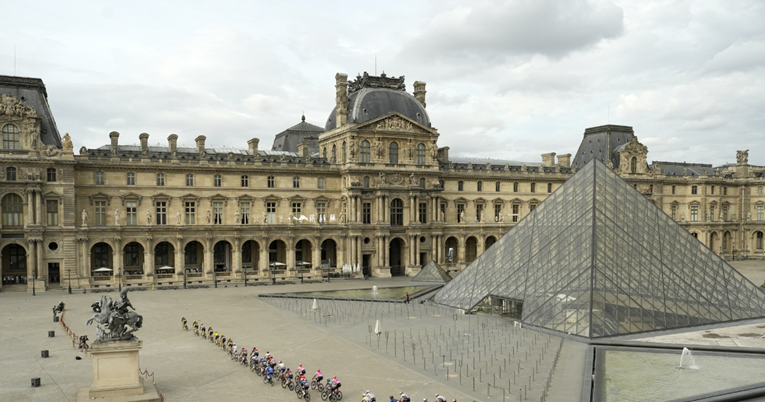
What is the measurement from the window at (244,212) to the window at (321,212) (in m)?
7.05

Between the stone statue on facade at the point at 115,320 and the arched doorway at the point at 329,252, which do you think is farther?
the arched doorway at the point at 329,252

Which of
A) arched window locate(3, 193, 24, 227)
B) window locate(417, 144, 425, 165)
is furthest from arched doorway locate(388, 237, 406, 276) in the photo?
arched window locate(3, 193, 24, 227)

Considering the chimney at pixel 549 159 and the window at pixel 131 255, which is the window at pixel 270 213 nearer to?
the window at pixel 131 255

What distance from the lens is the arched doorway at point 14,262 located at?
52944 millimetres

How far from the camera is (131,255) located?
5800 cm

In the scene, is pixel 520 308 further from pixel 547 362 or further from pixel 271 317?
pixel 271 317

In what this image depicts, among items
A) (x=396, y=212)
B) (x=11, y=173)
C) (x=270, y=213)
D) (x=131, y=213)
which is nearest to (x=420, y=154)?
(x=396, y=212)

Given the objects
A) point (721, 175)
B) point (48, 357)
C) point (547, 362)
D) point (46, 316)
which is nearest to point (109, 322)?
point (48, 357)

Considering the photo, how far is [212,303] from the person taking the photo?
44.3 metres

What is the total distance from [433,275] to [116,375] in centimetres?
3713

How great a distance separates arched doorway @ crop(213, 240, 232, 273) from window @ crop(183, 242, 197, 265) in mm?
1840

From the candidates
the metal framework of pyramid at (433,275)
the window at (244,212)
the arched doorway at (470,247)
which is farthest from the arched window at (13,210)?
the arched doorway at (470,247)

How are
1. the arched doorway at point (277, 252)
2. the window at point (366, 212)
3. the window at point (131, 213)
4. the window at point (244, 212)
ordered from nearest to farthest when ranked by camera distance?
the window at point (131, 213), the window at point (244, 212), the arched doorway at point (277, 252), the window at point (366, 212)

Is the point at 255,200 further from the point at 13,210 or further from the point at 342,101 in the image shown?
the point at 13,210
